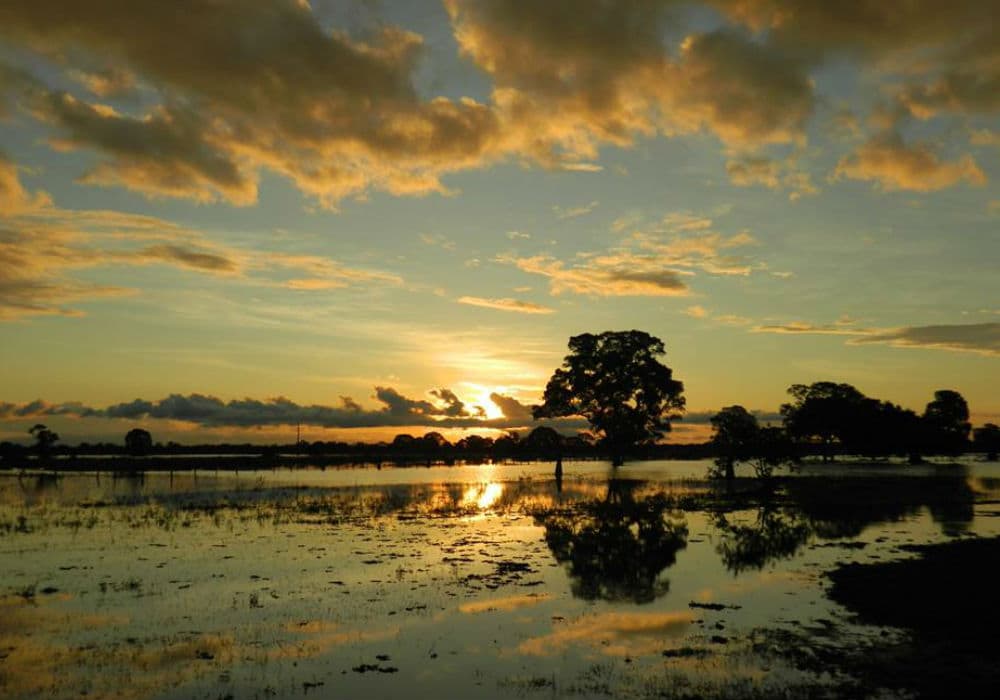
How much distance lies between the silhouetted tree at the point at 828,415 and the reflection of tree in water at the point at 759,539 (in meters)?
103

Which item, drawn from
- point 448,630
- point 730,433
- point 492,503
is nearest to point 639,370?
point 730,433

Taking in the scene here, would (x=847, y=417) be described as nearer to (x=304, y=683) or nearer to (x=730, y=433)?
(x=730, y=433)

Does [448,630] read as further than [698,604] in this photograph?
No

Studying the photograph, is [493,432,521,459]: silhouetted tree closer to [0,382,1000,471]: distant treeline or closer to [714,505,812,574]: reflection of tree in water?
[0,382,1000,471]: distant treeline

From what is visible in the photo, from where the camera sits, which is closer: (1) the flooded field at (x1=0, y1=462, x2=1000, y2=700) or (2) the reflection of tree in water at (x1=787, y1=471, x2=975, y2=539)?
(1) the flooded field at (x1=0, y1=462, x2=1000, y2=700)

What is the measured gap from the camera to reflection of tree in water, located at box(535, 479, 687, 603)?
73.0ft

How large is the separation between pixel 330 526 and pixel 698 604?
22582mm

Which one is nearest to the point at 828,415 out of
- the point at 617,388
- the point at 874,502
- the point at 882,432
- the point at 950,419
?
the point at 882,432

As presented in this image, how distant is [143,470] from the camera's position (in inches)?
3905

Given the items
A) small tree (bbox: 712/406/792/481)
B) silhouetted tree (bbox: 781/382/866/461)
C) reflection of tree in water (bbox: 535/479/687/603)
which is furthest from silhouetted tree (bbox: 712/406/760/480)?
silhouetted tree (bbox: 781/382/866/461)

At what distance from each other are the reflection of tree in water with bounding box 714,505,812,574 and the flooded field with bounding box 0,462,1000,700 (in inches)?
7.2

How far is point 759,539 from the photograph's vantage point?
103 feet

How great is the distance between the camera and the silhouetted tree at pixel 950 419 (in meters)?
145

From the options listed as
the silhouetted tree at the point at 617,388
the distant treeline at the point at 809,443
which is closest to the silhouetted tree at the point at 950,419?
the distant treeline at the point at 809,443
